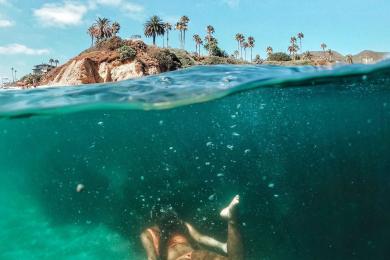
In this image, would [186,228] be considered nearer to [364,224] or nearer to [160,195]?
[160,195]

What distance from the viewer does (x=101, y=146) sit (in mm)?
23375

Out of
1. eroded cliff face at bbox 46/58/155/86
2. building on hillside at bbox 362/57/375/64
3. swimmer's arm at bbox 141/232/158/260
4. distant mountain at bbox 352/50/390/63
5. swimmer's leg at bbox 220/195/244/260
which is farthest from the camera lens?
eroded cliff face at bbox 46/58/155/86

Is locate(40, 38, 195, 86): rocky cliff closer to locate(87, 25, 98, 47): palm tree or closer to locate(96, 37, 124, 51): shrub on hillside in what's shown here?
locate(96, 37, 124, 51): shrub on hillside

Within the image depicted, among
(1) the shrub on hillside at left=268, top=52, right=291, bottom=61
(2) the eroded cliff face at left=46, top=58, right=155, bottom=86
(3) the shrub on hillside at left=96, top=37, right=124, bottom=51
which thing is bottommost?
(2) the eroded cliff face at left=46, top=58, right=155, bottom=86

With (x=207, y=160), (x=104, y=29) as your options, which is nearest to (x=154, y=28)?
(x=104, y=29)

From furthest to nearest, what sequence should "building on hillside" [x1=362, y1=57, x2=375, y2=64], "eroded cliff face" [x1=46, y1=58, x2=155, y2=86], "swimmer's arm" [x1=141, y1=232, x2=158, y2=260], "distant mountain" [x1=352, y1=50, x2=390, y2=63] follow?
1. "eroded cliff face" [x1=46, y1=58, x2=155, y2=86]
2. "building on hillside" [x1=362, y1=57, x2=375, y2=64]
3. "distant mountain" [x1=352, y1=50, x2=390, y2=63]
4. "swimmer's arm" [x1=141, y1=232, x2=158, y2=260]

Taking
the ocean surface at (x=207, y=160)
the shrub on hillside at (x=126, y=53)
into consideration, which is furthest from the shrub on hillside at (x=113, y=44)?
the ocean surface at (x=207, y=160)

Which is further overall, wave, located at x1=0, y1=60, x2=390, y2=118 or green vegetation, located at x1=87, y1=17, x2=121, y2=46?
green vegetation, located at x1=87, y1=17, x2=121, y2=46

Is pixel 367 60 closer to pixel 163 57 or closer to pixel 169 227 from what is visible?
pixel 169 227

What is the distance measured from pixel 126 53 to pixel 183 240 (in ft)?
91.3

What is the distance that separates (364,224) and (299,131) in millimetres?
6041

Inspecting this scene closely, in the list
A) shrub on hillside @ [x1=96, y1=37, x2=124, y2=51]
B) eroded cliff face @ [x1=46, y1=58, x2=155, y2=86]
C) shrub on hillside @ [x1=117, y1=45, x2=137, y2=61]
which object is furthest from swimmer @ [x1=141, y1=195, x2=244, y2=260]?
shrub on hillside @ [x1=96, y1=37, x2=124, y2=51]

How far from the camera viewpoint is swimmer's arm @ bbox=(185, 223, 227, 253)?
35.3 feet

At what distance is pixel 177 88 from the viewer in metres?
13.4
